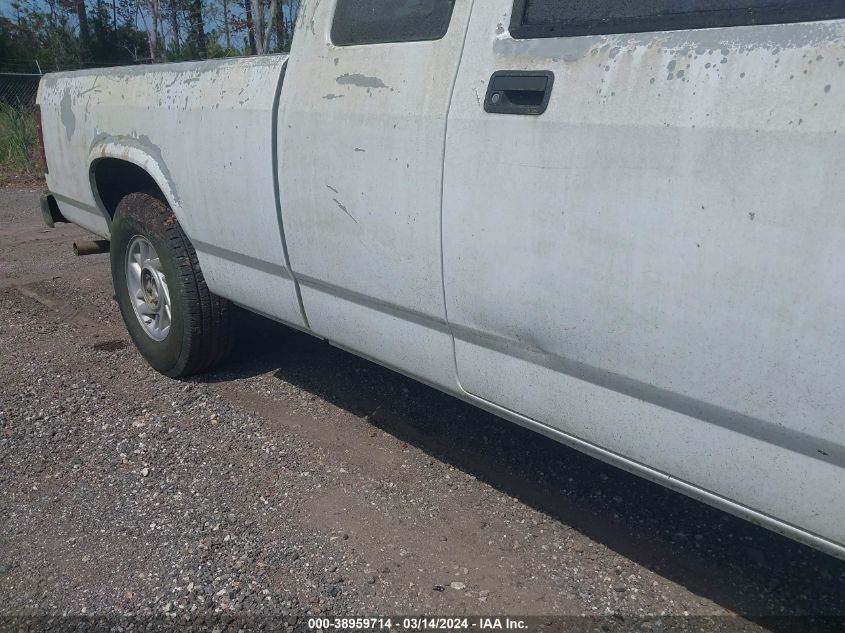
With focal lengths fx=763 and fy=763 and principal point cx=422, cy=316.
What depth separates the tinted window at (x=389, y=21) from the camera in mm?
2346

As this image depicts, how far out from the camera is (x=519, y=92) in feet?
6.86

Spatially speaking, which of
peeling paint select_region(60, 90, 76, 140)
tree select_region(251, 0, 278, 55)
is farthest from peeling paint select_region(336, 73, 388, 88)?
tree select_region(251, 0, 278, 55)

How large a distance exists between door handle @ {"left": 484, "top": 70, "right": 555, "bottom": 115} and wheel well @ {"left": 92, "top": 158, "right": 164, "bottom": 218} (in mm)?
2286

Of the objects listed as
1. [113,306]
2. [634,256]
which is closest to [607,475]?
[634,256]

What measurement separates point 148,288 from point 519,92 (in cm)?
261

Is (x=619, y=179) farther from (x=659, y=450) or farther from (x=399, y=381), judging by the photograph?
(x=399, y=381)

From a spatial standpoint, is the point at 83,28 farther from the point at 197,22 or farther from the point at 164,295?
the point at 164,295

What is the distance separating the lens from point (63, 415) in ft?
11.8

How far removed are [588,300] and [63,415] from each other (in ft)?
8.88

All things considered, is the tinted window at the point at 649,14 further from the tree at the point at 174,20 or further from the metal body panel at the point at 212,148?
the tree at the point at 174,20

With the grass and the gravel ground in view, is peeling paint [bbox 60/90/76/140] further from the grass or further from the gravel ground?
the grass

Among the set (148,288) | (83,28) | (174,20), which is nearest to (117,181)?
(148,288)

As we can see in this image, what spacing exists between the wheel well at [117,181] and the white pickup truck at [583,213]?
894mm

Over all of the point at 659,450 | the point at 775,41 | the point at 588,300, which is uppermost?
the point at 775,41
